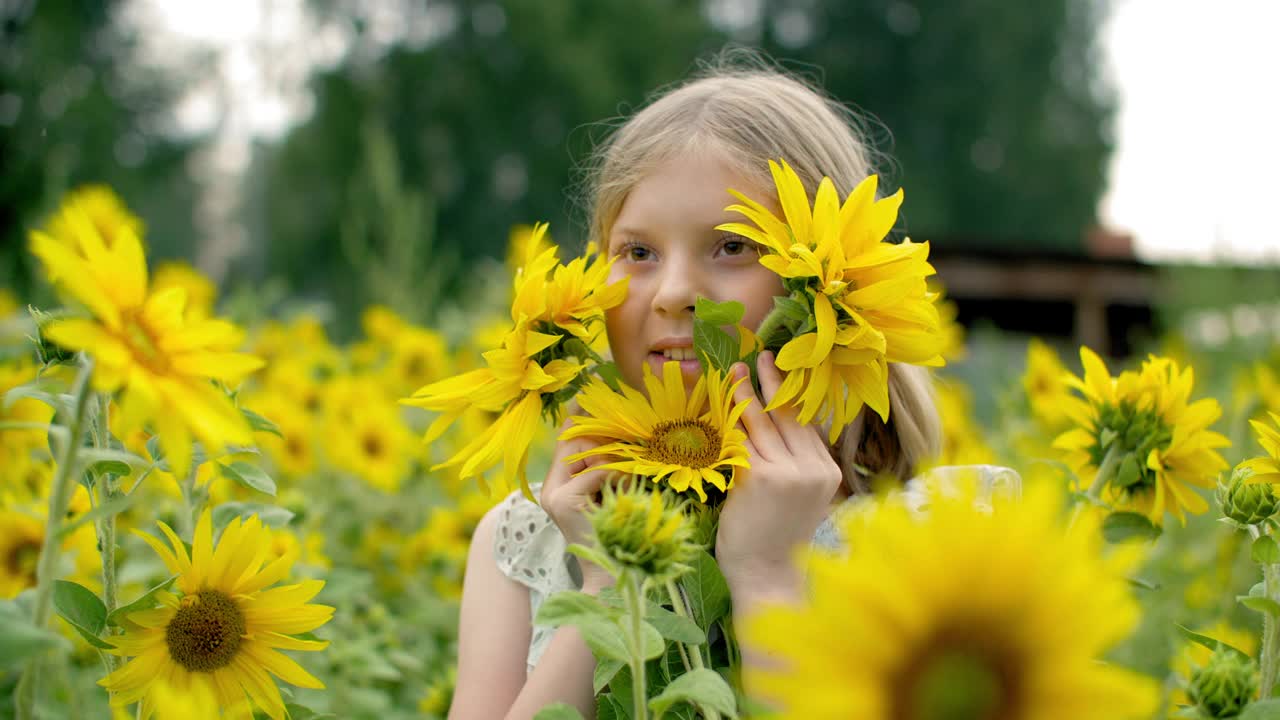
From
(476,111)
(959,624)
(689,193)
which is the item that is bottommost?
(476,111)

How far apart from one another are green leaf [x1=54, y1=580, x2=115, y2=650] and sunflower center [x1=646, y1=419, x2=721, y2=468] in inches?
17.9

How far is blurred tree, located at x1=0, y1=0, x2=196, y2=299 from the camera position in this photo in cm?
810

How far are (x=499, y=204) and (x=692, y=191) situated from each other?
48.9ft

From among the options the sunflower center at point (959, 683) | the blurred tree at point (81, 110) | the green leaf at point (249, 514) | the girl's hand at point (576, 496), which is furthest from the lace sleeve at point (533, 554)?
the blurred tree at point (81, 110)

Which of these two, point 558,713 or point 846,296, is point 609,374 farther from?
point 558,713

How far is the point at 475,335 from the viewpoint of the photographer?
2635 millimetres

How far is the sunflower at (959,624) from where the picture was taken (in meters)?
0.46

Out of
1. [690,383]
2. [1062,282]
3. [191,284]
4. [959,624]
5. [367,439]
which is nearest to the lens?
[959,624]

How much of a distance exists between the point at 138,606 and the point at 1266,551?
0.88 m

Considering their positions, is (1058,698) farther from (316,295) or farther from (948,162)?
(948,162)

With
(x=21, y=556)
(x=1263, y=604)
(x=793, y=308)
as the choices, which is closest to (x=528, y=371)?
(x=793, y=308)

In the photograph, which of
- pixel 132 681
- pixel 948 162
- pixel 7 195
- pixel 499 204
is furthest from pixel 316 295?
pixel 132 681

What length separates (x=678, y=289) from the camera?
39.6 inches

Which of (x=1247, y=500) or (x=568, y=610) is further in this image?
(x=1247, y=500)
